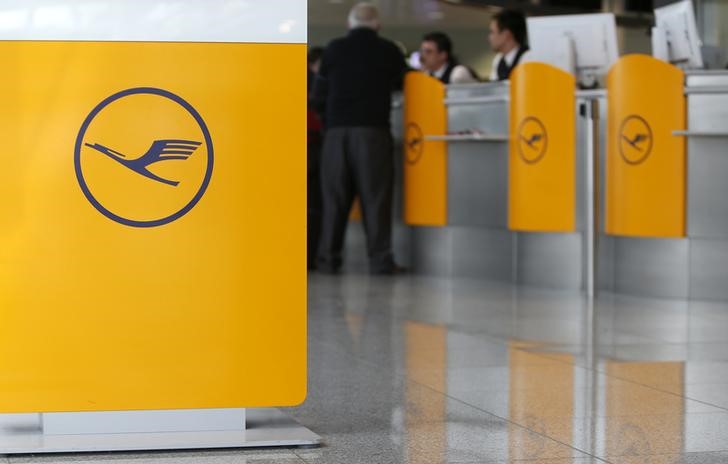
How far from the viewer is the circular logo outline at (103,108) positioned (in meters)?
2.73

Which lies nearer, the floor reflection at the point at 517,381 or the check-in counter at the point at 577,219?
the floor reflection at the point at 517,381

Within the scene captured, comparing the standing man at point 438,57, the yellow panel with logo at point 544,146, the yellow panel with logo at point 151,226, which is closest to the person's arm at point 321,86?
the standing man at point 438,57

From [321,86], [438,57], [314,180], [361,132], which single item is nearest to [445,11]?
[438,57]

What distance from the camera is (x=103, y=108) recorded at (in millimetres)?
2736

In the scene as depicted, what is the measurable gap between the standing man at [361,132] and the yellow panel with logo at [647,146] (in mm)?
1761

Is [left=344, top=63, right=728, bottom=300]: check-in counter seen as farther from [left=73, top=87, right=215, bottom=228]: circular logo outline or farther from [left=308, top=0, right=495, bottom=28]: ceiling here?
[left=308, top=0, right=495, bottom=28]: ceiling

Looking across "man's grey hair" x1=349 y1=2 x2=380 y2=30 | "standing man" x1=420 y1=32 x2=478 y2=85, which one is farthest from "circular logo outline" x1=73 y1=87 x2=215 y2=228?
"standing man" x1=420 y1=32 x2=478 y2=85

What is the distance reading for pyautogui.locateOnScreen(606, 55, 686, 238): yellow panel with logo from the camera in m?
6.56

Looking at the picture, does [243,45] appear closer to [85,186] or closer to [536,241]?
[85,186]

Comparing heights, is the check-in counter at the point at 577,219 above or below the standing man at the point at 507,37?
below

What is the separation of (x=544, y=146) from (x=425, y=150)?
121cm

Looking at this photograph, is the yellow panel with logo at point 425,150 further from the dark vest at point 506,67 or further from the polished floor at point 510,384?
the polished floor at point 510,384

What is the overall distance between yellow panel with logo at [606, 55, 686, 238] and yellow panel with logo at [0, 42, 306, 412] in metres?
4.12

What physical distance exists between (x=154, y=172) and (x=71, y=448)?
62cm
